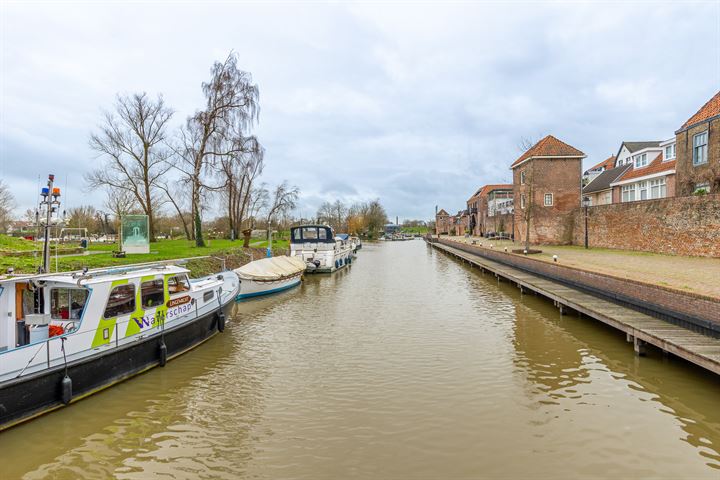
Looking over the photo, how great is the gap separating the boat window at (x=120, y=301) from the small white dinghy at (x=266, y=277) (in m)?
8.45

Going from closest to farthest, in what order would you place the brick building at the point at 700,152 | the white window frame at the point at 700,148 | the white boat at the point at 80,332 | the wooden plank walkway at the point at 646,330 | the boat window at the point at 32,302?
1. the white boat at the point at 80,332
2. the wooden plank walkway at the point at 646,330
3. the boat window at the point at 32,302
4. the brick building at the point at 700,152
5. the white window frame at the point at 700,148

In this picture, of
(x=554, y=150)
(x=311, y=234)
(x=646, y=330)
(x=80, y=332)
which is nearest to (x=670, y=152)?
(x=554, y=150)

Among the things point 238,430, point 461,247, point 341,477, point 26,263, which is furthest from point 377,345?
point 461,247

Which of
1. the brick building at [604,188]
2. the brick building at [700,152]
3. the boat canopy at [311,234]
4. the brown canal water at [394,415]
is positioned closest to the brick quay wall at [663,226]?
the brick building at [700,152]

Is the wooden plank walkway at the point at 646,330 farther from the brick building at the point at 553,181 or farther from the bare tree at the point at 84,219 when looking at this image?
the bare tree at the point at 84,219

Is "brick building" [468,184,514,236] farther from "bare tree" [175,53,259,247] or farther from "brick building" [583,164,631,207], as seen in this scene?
"bare tree" [175,53,259,247]

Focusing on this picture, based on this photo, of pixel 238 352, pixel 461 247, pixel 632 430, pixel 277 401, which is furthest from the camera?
pixel 461 247

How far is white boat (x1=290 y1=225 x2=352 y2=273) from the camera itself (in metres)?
31.8

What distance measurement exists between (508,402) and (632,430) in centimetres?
203

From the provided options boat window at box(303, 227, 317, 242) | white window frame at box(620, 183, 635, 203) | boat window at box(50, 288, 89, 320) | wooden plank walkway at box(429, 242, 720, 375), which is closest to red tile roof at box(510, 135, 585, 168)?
white window frame at box(620, 183, 635, 203)

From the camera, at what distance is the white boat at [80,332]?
7.13 meters

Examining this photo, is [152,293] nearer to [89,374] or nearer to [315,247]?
[89,374]

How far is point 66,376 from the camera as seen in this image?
25.1 feet

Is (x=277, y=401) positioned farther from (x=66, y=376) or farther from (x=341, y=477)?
(x=66, y=376)
